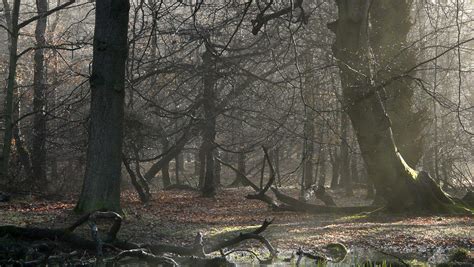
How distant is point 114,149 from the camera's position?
1101 cm

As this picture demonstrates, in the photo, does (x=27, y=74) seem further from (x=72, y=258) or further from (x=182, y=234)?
(x=72, y=258)

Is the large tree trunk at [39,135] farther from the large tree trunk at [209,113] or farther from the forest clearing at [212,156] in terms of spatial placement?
the large tree trunk at [209,113]

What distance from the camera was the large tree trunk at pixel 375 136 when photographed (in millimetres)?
14344

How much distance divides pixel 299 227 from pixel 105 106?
14.8ft

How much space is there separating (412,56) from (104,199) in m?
10.0

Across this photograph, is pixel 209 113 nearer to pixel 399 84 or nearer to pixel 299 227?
pixel 399 84

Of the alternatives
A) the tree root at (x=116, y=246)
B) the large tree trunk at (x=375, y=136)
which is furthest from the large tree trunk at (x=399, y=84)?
the tree root at (x=116, y=246)

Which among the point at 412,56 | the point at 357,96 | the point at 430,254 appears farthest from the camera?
the point at 412,56

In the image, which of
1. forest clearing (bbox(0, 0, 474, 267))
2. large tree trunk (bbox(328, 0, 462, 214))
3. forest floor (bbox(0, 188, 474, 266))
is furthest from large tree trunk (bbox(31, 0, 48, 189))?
large tree trunk (bbox(328, 0, 462, 214))

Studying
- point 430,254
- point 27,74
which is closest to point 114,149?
point 430,254

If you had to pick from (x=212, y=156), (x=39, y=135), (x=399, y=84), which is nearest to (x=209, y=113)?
(x=212, y=156)

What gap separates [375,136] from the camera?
14.6 metres

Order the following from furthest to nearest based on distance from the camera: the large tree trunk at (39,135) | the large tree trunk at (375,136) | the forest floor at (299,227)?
the large tree trunk at (39,135) < the large tree trunk at (375,136) < the forest floor at (299,227)

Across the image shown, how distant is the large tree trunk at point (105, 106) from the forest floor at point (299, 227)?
574mm
